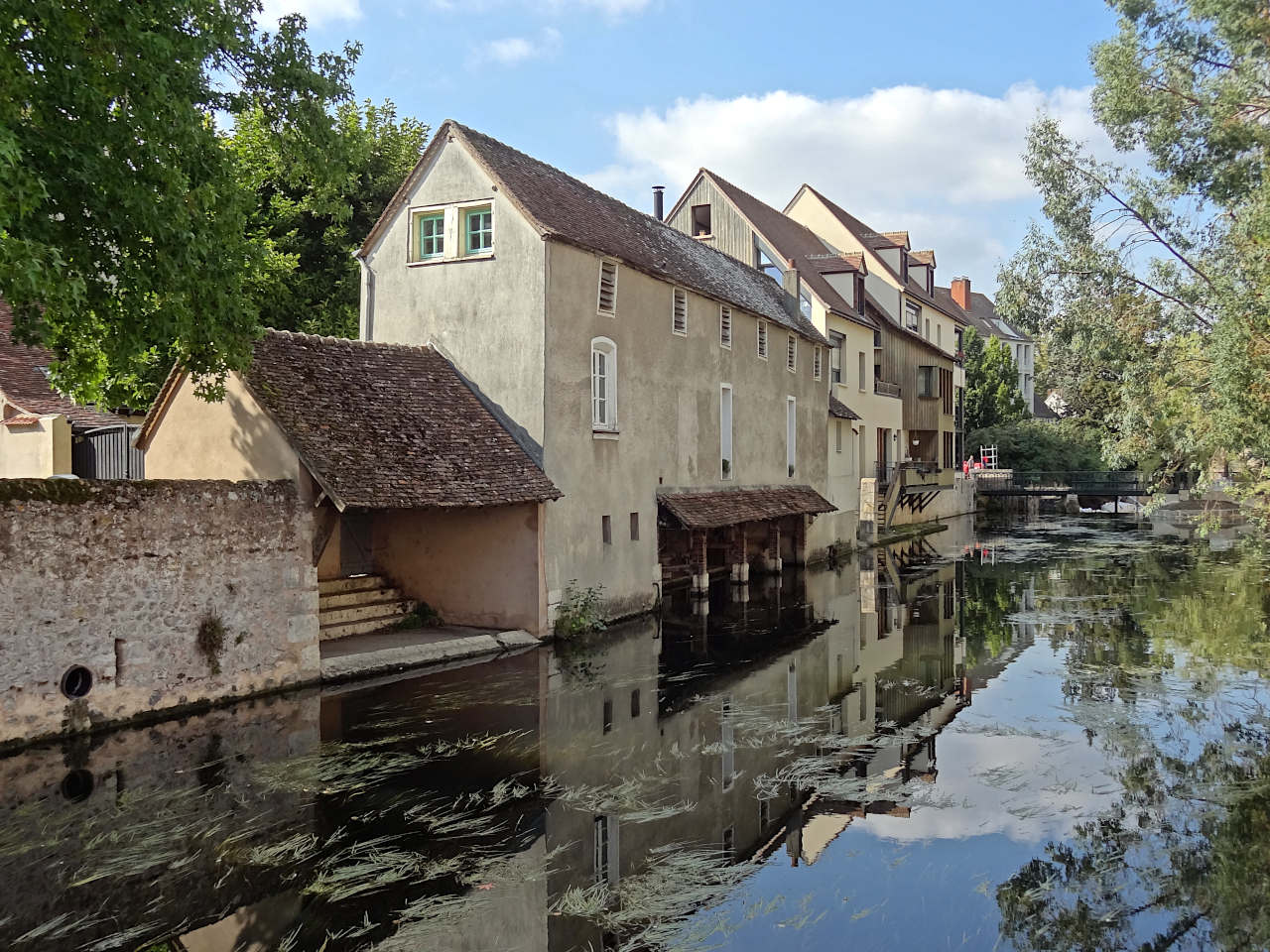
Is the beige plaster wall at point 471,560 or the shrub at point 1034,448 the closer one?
the beige plaster wall at point 471,560

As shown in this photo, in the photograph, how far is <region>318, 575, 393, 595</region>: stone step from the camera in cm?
1664

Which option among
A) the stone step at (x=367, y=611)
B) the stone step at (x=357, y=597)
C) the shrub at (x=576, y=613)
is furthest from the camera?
the shrub at (x=576, y=613)

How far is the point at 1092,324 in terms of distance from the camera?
71.9ft

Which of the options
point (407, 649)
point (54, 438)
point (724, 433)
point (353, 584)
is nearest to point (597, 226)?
point (724, 433)

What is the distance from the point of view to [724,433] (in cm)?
2497

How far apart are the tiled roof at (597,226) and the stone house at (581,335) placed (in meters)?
0.06

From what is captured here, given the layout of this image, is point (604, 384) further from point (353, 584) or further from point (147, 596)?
point (147, 596)

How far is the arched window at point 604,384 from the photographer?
19125 millimetres

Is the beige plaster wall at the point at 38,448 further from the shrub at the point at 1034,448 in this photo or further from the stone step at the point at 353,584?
the shrub at the point at 1034,448

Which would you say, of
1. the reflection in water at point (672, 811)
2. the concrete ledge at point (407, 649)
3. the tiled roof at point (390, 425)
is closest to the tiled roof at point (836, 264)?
the tiled roof at point (390, 425)

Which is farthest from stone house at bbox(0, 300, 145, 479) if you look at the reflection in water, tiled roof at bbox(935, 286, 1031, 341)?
tiled roof at bbox(935, 286, 1031, 341)

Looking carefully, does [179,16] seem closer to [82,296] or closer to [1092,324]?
[82,296]

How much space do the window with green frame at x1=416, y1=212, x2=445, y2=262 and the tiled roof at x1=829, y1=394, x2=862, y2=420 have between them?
716 inches

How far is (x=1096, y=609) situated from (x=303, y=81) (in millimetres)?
17638
